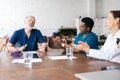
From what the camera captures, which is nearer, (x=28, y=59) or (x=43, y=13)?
(x=28, y=59)

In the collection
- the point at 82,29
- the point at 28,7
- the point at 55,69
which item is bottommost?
the point at 55,69

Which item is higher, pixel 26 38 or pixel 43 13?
pixel 43 13

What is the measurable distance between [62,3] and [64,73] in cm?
517

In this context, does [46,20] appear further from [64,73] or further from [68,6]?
[64,73]

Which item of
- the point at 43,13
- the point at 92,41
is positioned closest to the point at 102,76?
the point at 92,41

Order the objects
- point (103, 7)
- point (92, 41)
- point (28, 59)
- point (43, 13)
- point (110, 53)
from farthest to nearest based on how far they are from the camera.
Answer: point (103, 7) < point (43, 13) < point (92, 41) < point (110, 53) < point (28, 59)

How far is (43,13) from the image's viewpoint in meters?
6.53

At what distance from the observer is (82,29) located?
3488 mm

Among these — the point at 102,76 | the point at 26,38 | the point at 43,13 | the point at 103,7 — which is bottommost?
the point at 102,76

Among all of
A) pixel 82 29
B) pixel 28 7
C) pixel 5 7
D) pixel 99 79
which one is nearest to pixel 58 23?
pixel 28 7

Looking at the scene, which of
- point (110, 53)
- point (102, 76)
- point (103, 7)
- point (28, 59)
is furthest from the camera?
point (103, 7)

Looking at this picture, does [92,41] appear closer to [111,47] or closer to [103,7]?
[111,47]

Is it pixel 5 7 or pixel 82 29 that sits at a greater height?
pixel 5 7

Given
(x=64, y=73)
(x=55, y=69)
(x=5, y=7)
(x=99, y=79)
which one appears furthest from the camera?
(x=5, y=7)
